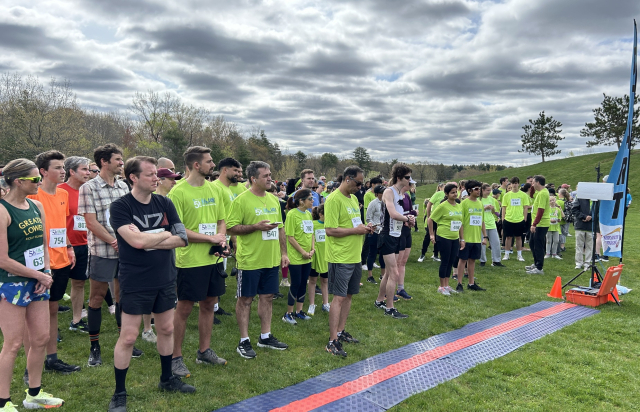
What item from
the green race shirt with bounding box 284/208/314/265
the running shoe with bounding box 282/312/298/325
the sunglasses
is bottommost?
the running shoe with bounding box 282/312/298/325

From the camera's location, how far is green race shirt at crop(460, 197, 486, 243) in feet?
25.3

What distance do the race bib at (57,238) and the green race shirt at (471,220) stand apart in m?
6.92

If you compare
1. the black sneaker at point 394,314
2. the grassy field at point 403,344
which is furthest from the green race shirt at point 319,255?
the black sneaker at point 394,314

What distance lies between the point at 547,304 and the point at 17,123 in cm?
2947

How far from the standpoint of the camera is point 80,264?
4633 millimetres

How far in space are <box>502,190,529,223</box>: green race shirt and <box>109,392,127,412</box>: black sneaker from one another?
35.0 feet

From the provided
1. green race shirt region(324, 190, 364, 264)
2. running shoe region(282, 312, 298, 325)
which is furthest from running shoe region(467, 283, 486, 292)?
green race shirt region(324, 190, 364, 264)

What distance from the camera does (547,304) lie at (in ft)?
22.8

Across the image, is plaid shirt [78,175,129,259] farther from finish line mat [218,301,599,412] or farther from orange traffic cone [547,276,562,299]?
orange traffic cone [547,276,562,299]

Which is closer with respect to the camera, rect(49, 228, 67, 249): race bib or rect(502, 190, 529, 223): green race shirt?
rect(49, 228, 67, 249): race bib

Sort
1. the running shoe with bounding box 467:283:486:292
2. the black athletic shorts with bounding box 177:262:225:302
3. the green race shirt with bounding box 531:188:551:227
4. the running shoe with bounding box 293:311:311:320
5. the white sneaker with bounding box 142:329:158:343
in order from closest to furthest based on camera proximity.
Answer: the black athletic shorts with bounding box 177:262:225:302
the white sneaker with bounding box 142:329:158:343
the running shoe with bounding box 293:311:311:320
the running shoe with bounding box 467:283:486:292
the green race shirt with bounding box 531:188:551:227

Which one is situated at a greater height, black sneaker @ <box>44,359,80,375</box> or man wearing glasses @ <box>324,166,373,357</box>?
man wearing glasses @ <box>324,166,373,357</box>

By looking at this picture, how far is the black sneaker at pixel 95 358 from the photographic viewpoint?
415cm

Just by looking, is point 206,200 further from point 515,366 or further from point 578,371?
point 578,371
